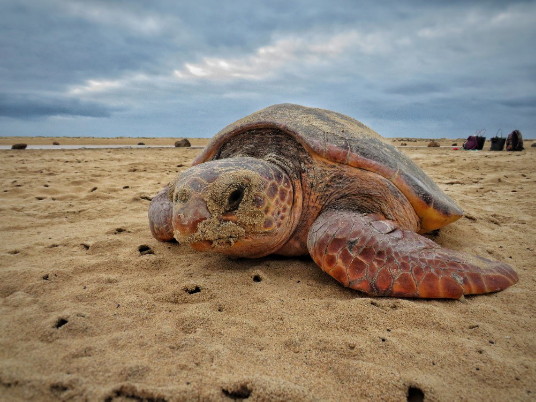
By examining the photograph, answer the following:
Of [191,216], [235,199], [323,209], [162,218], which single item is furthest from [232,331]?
[162,218]

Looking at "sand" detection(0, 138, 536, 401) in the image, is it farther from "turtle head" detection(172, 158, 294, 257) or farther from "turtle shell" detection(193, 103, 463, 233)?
"turtle shell" detection(193, 103, 463, 233)

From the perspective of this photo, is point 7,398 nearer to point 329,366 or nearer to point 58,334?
point 58,334

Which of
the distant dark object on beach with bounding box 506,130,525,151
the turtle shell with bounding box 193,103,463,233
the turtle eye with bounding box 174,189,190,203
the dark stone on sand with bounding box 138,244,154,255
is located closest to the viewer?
the turtle eye with bounding box 174,189,190,203

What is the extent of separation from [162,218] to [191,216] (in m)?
0.90

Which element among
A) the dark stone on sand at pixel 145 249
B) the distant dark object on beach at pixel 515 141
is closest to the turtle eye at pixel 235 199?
the dark stone on sand at pixel 145 249

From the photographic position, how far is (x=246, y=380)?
1157 mm

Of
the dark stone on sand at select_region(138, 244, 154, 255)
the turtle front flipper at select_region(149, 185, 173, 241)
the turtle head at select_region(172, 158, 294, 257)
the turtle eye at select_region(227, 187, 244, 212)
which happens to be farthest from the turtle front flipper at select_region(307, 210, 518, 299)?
the dark stone on sand at select_region(138, 244, 154, 255)

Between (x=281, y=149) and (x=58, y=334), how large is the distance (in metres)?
1.93

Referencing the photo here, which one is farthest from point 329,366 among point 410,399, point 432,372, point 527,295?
point 527,295

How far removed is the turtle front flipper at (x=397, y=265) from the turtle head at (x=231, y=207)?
1.15ft

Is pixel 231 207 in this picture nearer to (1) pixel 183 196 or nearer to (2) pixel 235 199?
(2) pixel 235 199

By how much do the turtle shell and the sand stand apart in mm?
534

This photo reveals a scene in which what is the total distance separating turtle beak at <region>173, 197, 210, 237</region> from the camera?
1.89 m

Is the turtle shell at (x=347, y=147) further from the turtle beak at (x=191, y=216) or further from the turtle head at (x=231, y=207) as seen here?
the turtle beak at (x=191, y=216)
